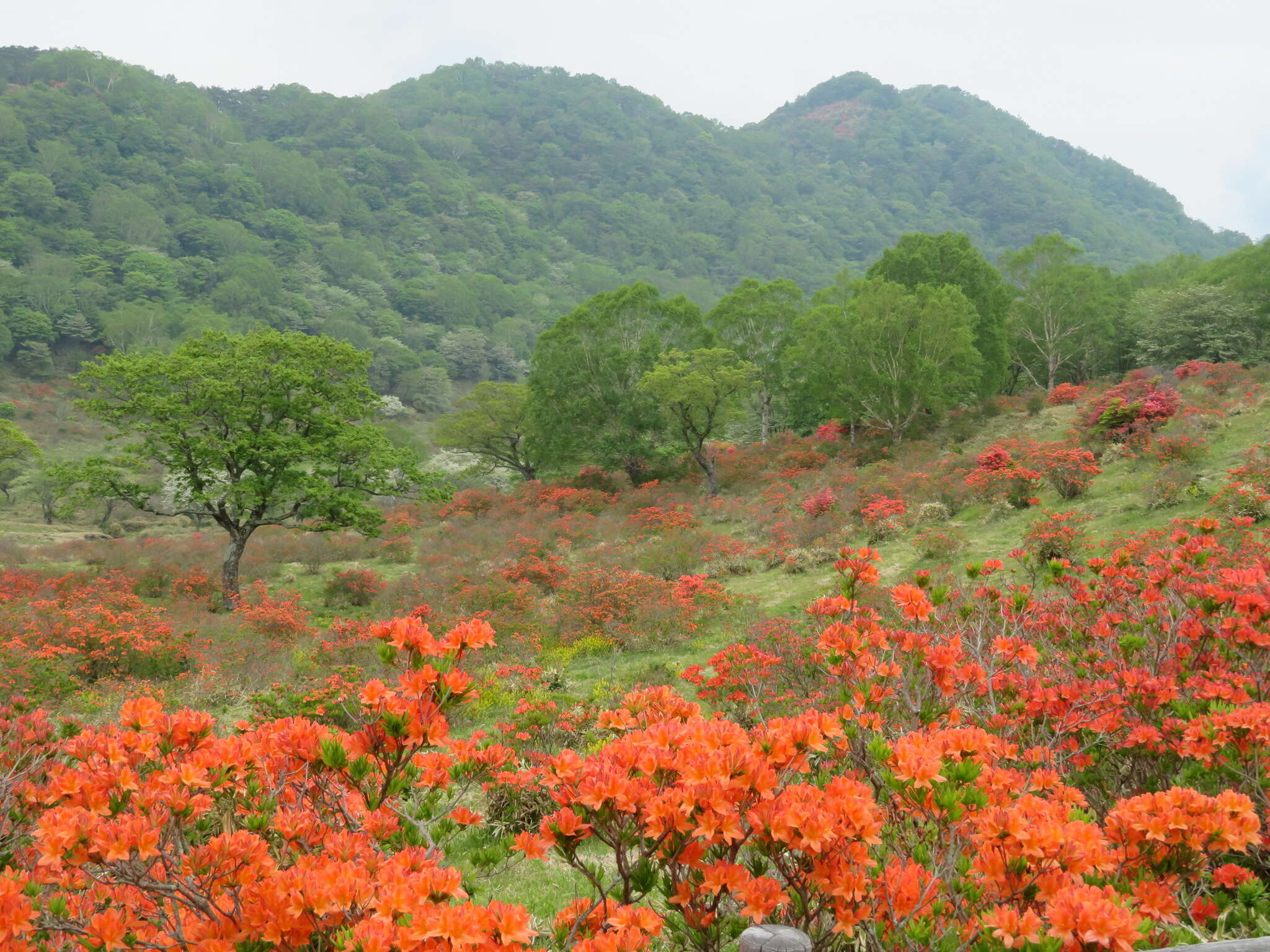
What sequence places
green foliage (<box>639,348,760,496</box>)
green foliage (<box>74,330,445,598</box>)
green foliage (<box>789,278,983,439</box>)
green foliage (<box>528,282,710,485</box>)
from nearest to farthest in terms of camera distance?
green foliage (<box>74,330,445,598</box>) → green foliage (<box>789,278,983,439</box>) → green foliage (<box>639,348,760,496</box>) → green foliage (<box>528,282,710,485</box>)

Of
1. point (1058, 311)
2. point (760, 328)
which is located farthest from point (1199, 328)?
point (760, 328)

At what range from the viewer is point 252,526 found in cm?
1571

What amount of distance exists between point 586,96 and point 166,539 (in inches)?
6364

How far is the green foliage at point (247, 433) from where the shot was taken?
14.9m

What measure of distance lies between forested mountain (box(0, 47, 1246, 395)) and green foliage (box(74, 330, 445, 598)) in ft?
152

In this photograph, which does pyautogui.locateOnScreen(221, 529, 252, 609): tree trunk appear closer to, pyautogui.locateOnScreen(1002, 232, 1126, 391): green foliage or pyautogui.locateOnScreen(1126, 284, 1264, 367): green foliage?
pyautogui.locateOnScreen(1002, 232, 1126, 391): green foliage

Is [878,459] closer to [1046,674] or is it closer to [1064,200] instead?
[1046,674]

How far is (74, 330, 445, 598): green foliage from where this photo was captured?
49.0 ft

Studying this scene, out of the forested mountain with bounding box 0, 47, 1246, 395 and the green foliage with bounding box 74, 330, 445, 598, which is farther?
the forested mountain with bounding box 0, 47, 1246, 395

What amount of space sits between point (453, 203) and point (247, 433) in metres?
104

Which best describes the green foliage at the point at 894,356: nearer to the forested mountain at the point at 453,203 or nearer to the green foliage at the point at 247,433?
the green foliage at the point at 247,433

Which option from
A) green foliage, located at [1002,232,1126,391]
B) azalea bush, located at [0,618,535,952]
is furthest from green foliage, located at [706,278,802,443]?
azalea bush, located at [0,618,535,952]

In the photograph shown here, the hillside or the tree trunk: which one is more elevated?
the hillside

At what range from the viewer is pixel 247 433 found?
15.5 m
